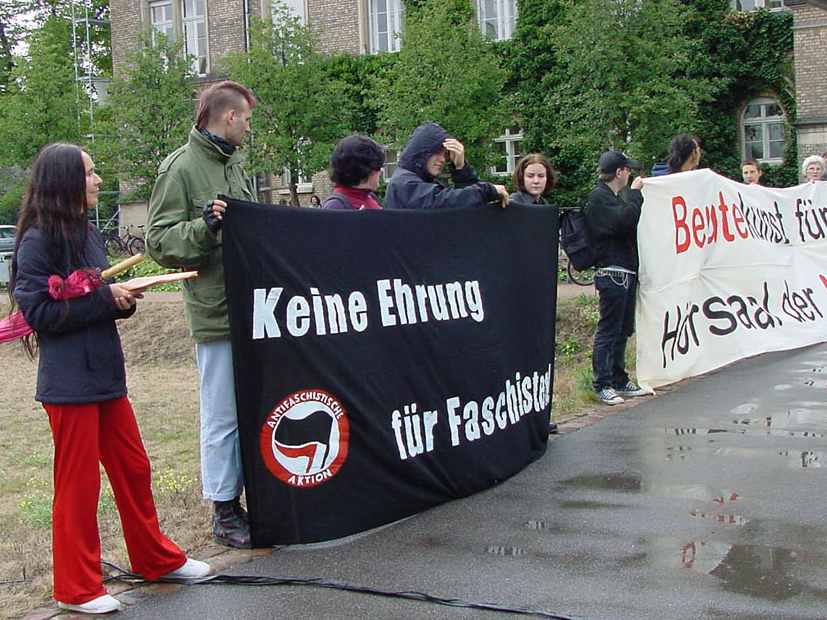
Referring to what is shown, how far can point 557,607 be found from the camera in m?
4.57

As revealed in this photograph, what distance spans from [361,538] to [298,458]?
0.55 m

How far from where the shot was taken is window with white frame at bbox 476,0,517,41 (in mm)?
35281

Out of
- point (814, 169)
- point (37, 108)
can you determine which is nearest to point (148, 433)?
point (814, 169)

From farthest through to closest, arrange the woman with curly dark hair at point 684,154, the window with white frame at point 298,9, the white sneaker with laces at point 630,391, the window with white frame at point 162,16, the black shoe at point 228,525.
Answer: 1. the window with white frame at point 162,16
2. the window with white frame at point 298,9
3. the woman with curly dark hair at point 684,154
4. the white sneaker with laces at point 630,391
5. the black shoe at point 228,525

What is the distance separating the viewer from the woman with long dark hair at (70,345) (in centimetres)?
459

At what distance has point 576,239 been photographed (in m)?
9.18

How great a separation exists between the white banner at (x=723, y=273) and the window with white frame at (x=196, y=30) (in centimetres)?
3233

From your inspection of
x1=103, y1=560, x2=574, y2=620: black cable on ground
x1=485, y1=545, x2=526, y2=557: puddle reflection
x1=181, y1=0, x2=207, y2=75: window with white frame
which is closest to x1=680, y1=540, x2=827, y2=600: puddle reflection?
x1=485, y1=545, x2=526, y2=557: puddle reflection

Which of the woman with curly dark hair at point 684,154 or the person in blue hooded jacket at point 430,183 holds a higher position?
the woman with curly dark hair at point 684,154

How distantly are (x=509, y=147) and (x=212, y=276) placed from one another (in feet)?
100

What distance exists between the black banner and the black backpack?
1.89 m

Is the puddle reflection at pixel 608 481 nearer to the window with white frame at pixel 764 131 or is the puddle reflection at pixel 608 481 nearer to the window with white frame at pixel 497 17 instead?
the window with white frame at pixel 764 131

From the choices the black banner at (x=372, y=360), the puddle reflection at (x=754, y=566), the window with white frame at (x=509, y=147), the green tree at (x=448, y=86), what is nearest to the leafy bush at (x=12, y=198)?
the green tree at (x=448, y=86)

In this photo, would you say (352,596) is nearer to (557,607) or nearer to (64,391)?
(557,607)
